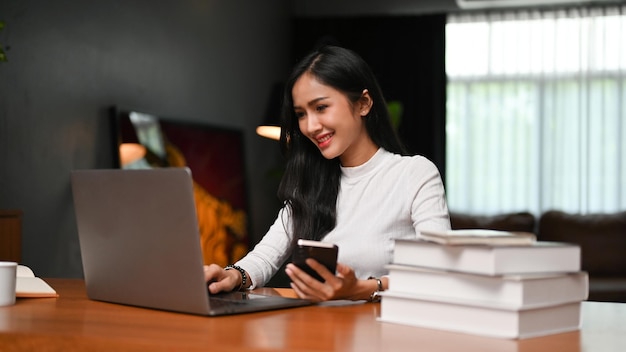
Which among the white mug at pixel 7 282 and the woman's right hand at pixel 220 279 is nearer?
the white mug at pixel 7 282

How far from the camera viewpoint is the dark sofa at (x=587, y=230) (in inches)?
237

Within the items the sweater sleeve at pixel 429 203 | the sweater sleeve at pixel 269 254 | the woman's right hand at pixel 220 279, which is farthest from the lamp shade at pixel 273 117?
the woman's right hand at pixel 220 279

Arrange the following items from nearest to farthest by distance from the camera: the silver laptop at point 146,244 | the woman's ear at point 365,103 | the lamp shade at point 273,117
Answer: the silver laptop at point 146,244
the woman's ear at point 365,103
the lamp shade at point 273,117

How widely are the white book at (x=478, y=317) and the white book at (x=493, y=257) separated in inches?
2.3

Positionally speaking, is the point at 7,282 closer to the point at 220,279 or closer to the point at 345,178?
the point at 220,279

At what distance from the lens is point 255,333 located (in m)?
1.28

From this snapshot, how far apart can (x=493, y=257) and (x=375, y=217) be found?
0.94 meters

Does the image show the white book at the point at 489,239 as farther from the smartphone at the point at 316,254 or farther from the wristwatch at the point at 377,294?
the wristwatch at the point at 377,294

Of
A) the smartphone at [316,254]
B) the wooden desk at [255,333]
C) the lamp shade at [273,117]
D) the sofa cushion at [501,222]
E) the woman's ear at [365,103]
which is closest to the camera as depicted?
the wooden desk at [255,333]

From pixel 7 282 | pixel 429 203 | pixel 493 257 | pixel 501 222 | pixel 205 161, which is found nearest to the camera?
pixel 493 257

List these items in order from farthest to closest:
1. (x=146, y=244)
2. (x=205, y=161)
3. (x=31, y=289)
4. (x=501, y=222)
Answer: (x=501, y=222) < (x=205, y=161) < (x=31, y=289) < (x=146, y=244)

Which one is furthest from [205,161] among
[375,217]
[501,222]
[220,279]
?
[220,279]

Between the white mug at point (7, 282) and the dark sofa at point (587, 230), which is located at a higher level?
the white mug at point (7, 282)

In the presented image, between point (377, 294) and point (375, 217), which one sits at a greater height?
point (375, 217)
